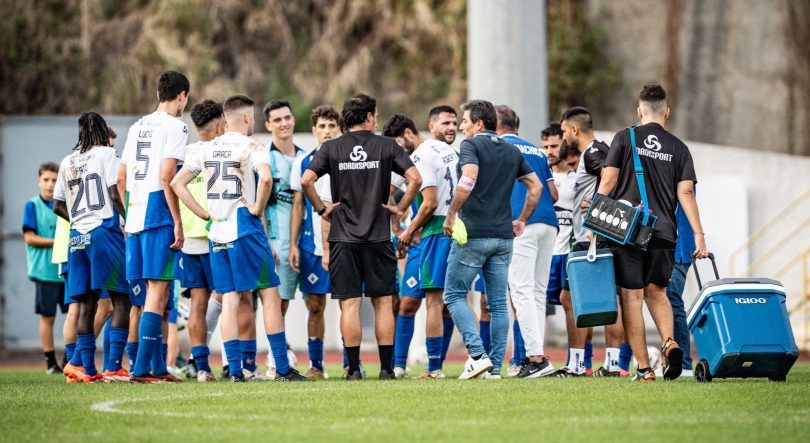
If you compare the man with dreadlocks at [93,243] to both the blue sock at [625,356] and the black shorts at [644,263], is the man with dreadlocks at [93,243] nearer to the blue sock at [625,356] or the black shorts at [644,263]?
the black shorts at [644,263]

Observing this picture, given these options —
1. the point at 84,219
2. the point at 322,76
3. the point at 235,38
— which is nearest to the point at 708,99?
the point at 322,76

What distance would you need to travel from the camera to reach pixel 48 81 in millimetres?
22547

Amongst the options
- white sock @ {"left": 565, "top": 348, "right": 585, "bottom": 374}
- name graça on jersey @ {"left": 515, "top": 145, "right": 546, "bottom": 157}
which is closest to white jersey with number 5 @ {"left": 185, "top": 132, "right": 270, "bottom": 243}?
name graça on jersey @ {"left": 515, "top": 145, "right": 546, "bottom": 157}

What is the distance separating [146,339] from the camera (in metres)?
8.59

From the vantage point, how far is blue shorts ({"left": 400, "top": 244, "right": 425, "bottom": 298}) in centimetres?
941

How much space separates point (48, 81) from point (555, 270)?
51.9 feet

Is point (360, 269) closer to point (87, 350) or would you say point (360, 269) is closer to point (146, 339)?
point (146, 339)

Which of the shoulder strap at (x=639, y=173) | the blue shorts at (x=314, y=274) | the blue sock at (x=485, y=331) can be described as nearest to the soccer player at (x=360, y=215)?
the blue shorts at (x=314, y=274)

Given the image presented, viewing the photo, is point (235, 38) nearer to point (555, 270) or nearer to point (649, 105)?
point (555, 270)

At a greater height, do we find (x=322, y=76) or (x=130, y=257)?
(x=322, y=76)

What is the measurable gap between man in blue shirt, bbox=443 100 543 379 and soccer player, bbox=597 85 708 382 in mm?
917

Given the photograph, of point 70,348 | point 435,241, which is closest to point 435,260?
point 435,241

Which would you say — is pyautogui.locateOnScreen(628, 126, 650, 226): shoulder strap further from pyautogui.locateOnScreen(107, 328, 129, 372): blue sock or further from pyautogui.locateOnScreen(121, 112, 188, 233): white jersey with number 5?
pyautogui.locateOnScreen(107, 328, 129, 372): blue sock

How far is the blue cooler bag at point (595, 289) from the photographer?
7.94 m
